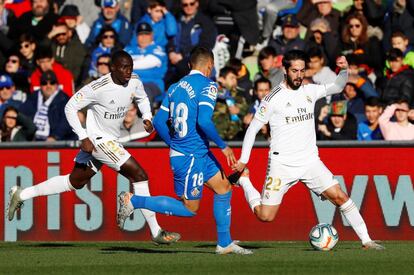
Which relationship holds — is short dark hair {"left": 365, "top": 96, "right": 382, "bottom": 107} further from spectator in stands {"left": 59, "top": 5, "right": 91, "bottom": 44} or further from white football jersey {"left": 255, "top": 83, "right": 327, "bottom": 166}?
spectator in stands {"left": 59, "top": 5, "right": 91, "bottom": 44}

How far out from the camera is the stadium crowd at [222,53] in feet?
61.9

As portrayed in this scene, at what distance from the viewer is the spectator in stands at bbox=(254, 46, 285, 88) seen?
19.9m

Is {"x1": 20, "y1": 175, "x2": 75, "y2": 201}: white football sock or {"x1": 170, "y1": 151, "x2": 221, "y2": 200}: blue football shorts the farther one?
{"x1": 20, "y1": 175, "x2": 75, "y2": 201}: white football sock

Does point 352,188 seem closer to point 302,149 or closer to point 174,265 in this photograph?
point 302,149

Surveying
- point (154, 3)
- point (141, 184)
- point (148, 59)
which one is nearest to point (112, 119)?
point (141, 184)

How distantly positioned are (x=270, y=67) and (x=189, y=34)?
1.74 metres

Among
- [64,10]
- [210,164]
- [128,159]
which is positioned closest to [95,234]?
[128,159]

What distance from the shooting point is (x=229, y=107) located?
1892cm

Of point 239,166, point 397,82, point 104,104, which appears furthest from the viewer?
point 397,82

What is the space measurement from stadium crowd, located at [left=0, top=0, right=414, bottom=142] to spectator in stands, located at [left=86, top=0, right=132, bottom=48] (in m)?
0.02

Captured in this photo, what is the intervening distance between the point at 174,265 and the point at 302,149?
2280 millimetres

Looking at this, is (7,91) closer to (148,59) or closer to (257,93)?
(148,59)

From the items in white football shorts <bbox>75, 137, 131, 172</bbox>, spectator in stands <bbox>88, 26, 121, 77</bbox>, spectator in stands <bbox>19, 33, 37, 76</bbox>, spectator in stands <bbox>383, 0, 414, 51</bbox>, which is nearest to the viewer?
white football shorts <bbox>75, 137, 131, 172</bbox>

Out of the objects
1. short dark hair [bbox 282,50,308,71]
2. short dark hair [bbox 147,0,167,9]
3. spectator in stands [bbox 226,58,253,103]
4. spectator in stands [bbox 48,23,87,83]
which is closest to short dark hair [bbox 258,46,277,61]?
spectator in stands [bbox 226,58,253,103]
